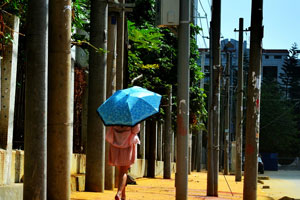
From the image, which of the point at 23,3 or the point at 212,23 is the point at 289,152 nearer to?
the point at 212,23

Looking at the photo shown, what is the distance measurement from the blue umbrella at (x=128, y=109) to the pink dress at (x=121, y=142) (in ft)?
0.39

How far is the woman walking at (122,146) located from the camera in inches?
403

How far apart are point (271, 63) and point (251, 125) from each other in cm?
9190

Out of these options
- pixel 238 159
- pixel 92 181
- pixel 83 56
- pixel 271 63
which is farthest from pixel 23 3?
pixel 271 63

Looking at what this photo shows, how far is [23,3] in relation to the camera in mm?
11273

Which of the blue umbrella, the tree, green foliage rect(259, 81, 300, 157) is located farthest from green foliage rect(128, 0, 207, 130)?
the tree

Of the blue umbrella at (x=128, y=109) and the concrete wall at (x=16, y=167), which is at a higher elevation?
the blue umbrella at (x=128, y=109)

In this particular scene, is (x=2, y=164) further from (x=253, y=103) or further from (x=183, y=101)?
(x=253, y=103)

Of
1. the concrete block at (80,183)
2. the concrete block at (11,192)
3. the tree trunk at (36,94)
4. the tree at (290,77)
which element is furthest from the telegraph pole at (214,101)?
the tree at (290,77)

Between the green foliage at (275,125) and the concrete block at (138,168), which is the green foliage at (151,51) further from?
the green foliage at (275,125)

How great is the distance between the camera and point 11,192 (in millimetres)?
9648

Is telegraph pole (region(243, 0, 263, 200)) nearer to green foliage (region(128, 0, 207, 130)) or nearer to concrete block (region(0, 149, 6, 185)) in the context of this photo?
concrete block (region(0, 149, 6, 185))

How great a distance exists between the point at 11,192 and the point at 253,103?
14.7 feet

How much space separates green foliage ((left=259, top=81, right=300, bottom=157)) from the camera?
77562mm
